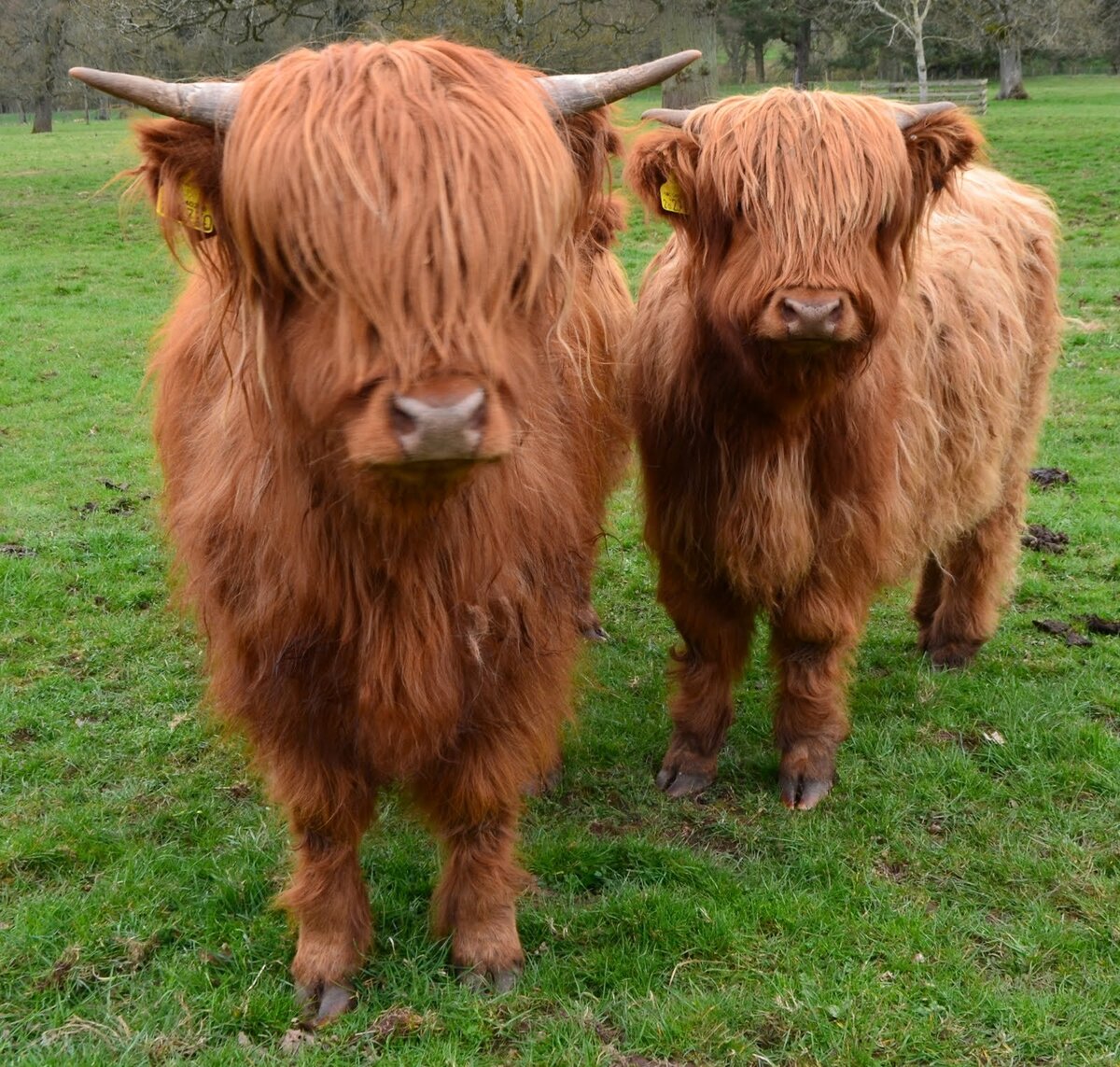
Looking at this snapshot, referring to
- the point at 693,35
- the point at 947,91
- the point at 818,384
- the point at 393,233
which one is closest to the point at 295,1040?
the point at 393,233

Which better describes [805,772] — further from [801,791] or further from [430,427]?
[430,427]

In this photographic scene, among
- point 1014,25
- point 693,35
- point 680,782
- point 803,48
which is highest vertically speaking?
point 1014,25

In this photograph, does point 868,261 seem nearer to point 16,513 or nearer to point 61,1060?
point 61,1060

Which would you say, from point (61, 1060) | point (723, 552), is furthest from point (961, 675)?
point (61, 1060)

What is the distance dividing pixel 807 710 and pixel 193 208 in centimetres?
235

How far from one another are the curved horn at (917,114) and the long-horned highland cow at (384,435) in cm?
89

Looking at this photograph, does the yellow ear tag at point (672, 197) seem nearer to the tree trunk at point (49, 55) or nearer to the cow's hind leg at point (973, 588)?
the cow's hind leg at point (973, 588)

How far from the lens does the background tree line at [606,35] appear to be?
1395cm

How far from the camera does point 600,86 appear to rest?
2.07m

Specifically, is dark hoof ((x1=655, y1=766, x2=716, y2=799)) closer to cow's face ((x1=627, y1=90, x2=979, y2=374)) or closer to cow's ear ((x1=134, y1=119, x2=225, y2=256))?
cow's face ((x1=627, y1=90, x2=979, y2=374))

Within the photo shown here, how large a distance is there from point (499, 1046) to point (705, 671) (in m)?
1.40

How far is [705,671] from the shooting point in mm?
3607

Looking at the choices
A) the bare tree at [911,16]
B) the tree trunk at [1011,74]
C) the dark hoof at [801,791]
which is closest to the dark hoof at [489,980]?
the dark hoof at [801,791]

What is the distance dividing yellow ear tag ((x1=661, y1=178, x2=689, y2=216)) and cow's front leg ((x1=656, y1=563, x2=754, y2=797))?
1.10 metres
